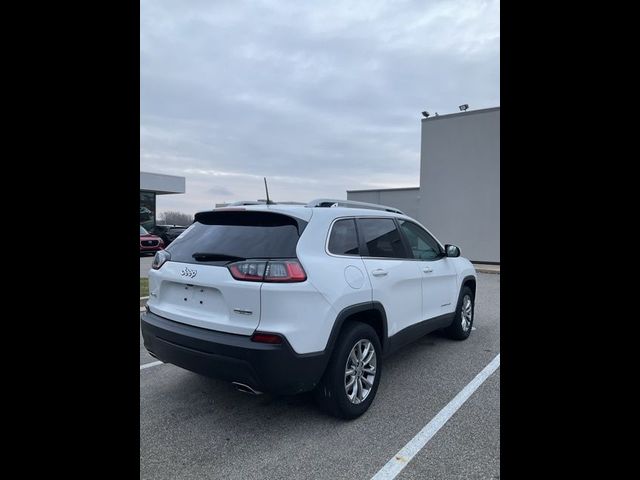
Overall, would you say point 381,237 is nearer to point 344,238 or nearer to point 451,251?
point 344,238

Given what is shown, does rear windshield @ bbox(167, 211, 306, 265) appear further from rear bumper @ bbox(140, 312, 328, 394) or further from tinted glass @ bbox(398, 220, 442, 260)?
tinted glass @ bbox(398, 220, 442, 260)

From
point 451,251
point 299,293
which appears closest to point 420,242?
point 451,251

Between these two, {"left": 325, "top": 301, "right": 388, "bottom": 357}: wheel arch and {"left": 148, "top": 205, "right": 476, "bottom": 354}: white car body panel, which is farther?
{"left": 325, "top": 301, "right": 388, "bottom": 357}: wheel arch

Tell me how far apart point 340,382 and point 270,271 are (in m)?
1.05

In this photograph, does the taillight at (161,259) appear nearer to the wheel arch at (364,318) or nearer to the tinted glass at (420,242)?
the wheel arch at (364,318)

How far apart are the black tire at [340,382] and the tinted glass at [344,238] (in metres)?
0.61

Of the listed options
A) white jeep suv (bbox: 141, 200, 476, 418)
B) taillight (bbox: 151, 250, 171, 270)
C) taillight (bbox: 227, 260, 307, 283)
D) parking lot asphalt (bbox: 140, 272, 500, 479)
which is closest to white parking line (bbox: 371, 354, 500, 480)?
parking lot asphalt (bbox: 140, 272, 500, 479)

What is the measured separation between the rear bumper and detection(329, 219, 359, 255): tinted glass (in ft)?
2.86

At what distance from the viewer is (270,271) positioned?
289 cm

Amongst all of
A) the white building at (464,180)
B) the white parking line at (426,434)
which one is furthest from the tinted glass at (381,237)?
the white building at (464,180)

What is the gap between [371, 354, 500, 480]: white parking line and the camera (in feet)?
8.61
